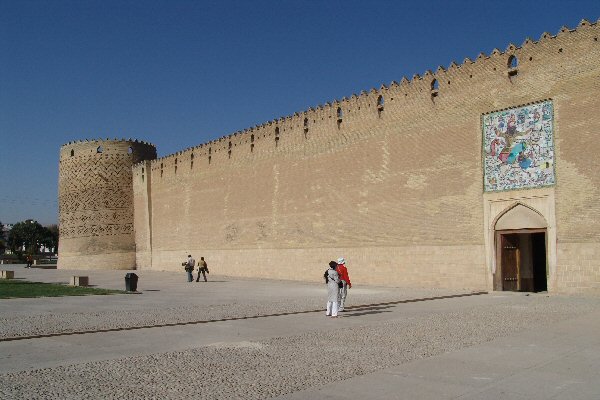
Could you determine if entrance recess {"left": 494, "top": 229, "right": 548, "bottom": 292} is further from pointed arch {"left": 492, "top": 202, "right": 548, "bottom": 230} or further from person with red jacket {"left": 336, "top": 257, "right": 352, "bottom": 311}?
person with red jacket {"left": 336, "top": 257, "right": 352, "bottom": 311}

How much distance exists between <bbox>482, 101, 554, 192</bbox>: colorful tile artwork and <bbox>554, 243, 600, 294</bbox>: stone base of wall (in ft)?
5.82

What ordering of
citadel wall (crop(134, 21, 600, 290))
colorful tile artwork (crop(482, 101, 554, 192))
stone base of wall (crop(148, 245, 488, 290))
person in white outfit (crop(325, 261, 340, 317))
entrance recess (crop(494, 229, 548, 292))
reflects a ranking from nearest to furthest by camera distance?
person in white outfit (crop(325, 261, 340, 317))
citadel wall (crop(134, 21, 600, 290))
colorful tile artwork (crop(482, 101, 554, 192))
entrance recess (crop(494, 229, 548, 292))
stone base of wall (crop(148, 245, 488, 290))

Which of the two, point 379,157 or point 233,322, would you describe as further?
point 379,157

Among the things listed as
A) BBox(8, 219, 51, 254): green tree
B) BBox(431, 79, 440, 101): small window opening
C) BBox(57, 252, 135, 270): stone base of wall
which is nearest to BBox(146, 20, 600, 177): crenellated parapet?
BBox(431, 79, 440, 101): small window opening

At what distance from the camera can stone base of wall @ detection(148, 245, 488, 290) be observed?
16.5 m

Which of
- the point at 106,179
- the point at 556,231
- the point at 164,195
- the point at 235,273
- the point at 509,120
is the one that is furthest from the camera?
the point at 106,179

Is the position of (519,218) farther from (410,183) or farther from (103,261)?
(103,261)

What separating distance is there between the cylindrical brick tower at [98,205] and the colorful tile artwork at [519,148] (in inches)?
1020

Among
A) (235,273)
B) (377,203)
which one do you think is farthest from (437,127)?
(235,273)

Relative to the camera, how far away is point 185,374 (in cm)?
560

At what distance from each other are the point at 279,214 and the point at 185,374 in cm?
1864

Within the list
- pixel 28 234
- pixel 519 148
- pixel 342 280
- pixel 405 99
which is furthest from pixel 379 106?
pixel 28 234

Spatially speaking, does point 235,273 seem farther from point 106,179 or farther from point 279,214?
point 106,179

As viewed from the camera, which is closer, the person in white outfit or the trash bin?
the person in white outfit
